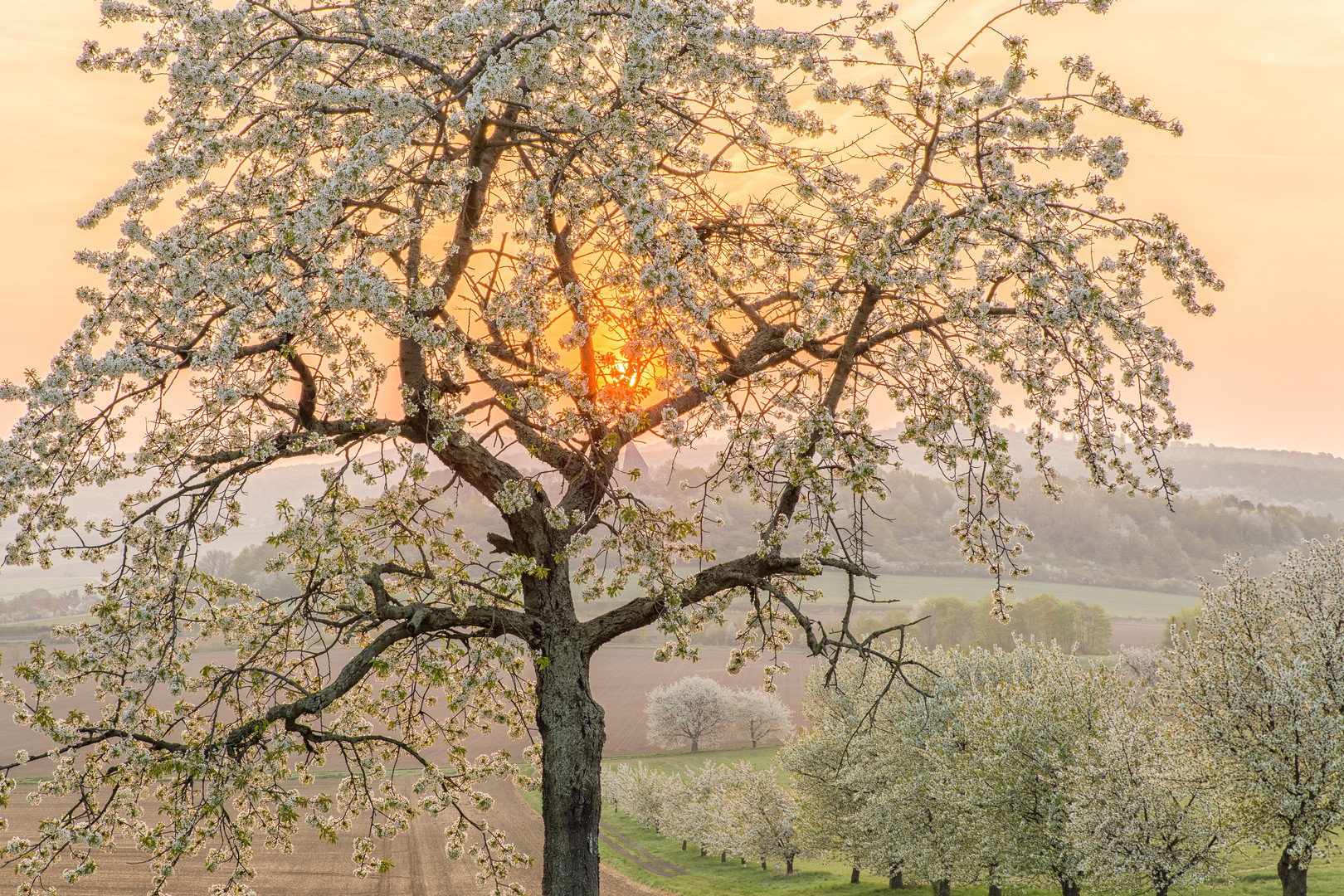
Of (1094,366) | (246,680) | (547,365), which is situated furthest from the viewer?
(246,680)

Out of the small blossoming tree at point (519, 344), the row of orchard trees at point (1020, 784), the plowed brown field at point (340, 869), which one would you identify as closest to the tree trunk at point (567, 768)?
the small blossoming tree at point (519, 344)

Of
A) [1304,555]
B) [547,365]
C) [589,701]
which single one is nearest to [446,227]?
[547,365]

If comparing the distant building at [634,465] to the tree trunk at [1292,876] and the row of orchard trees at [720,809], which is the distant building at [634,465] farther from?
the row of orchard trees at [720,809]

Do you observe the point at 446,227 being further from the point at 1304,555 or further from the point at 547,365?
the point at 1304,555

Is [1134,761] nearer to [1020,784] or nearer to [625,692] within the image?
[1020,784]

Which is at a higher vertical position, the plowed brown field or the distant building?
the distant building

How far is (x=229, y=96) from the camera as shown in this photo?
26.5ft

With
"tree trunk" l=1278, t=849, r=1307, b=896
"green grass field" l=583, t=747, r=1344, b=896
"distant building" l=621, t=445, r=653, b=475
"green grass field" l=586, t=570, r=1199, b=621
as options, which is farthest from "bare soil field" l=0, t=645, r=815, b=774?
"distant building" l=621, t=445, r=653, b=475

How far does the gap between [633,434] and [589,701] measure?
3.42 m

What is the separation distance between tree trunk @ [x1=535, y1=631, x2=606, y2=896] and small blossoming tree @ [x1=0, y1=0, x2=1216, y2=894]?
0.13 feet

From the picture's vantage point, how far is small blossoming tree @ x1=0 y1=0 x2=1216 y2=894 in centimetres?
787

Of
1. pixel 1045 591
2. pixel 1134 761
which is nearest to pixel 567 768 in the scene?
pixel 1134 761

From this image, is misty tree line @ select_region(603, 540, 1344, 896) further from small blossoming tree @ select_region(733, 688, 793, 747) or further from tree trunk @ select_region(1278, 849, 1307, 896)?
small blossoming tree @ select_region(733, 688, 793, 747)

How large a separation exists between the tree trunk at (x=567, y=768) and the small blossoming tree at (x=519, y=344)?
41mm
